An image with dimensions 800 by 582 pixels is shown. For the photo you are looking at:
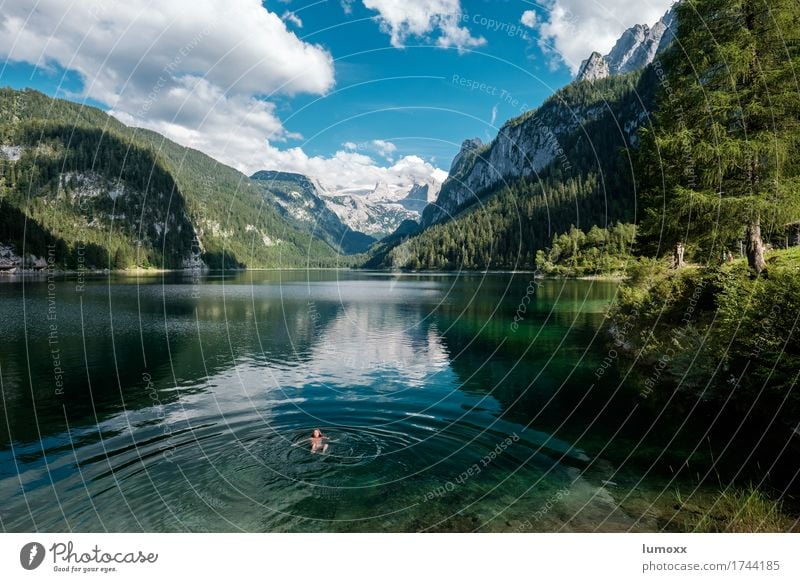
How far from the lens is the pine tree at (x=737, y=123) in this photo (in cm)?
2075

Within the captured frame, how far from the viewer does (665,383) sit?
26062 millimetres

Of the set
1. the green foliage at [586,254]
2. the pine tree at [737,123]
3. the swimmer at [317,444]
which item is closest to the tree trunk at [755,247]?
the pine tree at [737,123]

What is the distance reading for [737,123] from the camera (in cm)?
2295

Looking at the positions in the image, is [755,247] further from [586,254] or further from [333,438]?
[586,254]

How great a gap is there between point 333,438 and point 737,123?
2580 cm

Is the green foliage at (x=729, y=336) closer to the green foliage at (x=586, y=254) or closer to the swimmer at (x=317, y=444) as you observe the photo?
the swimmer at (x=317, y=444)

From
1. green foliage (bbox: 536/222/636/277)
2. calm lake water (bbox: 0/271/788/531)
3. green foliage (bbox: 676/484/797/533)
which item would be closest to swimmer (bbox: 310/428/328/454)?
calm lake water (bbox: 0/271/788/531)

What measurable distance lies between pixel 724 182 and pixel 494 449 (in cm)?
1870

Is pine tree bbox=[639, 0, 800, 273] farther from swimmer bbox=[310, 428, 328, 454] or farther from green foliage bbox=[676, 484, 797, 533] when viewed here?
swimmer bbox=[310, 428, 328, 454]

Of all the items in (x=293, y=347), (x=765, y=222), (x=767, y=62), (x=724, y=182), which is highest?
(x=767, y=62)

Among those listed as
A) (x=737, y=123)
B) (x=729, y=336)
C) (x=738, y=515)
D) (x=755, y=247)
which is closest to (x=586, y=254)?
(x=737, y=123)

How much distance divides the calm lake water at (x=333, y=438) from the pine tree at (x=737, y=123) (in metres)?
10.6

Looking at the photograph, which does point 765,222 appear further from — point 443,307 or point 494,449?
point 443,307

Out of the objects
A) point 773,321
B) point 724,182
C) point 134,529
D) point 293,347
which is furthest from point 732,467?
point 293,347
